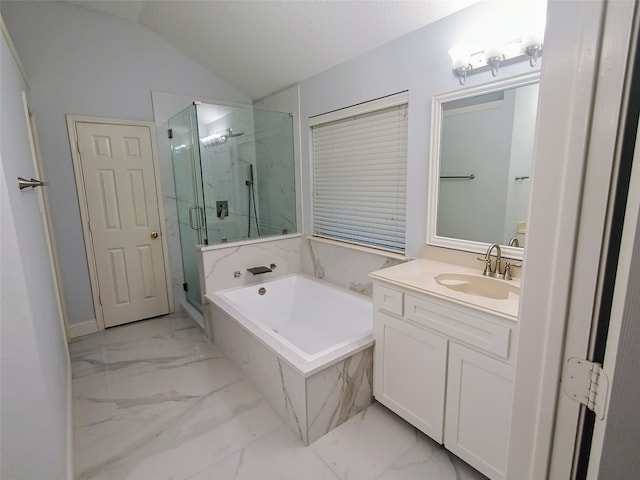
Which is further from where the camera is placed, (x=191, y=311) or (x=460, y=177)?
(x=191, y=311)

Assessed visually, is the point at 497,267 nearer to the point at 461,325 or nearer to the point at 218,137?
the point at 461,325

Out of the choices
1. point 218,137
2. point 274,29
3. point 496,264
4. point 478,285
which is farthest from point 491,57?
point 218,137

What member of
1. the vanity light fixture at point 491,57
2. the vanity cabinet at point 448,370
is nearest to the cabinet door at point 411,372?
the vanity cabinet at point 448,370

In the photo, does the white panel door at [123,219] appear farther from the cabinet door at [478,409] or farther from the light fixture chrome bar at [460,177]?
the cabinet door at [478,409]

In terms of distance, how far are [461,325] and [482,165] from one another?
1029mm

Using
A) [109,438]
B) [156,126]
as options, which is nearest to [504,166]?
[109,438]

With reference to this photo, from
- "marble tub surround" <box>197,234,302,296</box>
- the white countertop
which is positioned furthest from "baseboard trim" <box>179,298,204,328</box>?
the white countertop

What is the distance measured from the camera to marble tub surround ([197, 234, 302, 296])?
279 cm

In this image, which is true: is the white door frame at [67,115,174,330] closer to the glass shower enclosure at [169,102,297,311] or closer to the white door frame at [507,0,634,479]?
the glass shower enclosure at [169,102,297,311]

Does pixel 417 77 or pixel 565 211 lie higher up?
pixel 417 77

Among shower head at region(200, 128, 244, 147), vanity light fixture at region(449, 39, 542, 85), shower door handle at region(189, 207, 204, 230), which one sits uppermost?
vanity light fixture at region(449, 39, 542, 85)

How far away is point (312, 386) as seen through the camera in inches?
67.2

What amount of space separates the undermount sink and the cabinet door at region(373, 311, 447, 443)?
351 millimetres

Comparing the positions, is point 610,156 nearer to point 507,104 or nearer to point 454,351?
point 454,351
